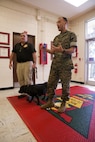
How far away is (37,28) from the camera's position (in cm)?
436

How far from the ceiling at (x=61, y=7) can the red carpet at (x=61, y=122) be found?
3320 mm

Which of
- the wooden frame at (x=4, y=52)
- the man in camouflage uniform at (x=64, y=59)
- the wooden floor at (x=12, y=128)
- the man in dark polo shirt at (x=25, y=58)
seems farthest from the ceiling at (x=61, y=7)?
the wooden floor at (x=12, y=128)

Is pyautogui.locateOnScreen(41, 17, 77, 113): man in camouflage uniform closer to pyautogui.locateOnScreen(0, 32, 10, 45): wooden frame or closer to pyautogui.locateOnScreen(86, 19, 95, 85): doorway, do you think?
pyautogui.locateOnScreen(0, 32, 10, 45): wooden frame

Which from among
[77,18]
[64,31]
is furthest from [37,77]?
[77,18]

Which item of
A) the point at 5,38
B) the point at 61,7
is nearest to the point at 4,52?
the point at 5,38

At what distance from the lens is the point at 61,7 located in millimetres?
4176

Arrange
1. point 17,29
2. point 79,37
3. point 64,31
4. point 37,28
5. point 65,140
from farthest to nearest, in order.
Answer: point 79,37, point 37,28, point 17,29, point 64,31, point 65,140

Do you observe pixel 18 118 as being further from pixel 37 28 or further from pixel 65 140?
pixel 37 28

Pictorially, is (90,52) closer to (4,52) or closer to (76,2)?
(76,2)

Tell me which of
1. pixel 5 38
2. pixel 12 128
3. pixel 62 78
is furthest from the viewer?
pixel 5 38

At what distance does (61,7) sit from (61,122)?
3942 millimetres

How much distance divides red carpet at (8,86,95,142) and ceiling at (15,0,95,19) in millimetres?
3320

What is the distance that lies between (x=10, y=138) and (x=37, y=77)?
3.24 metres

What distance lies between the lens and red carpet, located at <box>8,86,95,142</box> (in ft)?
4.28
